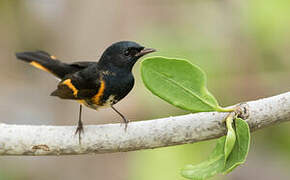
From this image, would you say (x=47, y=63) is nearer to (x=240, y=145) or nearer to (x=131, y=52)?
(x=131, y=52)

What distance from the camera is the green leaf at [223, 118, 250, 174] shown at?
4.44 ft

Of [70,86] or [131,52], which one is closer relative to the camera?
[131,52]

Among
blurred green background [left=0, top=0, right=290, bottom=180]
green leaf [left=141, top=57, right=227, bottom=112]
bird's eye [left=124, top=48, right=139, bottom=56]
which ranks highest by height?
green leaf [left=141, top=57, right=227, bottom=112]

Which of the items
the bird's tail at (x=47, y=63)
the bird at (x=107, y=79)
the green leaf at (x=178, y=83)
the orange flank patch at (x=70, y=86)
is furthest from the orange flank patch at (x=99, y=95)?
the green leaf at (x=178, y=83)

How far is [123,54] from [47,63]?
29.9 inches

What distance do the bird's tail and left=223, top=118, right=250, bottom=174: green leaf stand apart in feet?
5.99

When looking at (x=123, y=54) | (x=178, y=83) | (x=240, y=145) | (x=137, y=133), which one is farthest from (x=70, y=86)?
(x=240, y=145)

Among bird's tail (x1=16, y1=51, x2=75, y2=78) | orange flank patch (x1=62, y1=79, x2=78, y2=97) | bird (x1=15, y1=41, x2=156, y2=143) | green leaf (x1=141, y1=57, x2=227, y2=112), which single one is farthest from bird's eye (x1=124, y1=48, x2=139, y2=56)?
green leaf (x1=141, y1=57, x2=227, y2=112)

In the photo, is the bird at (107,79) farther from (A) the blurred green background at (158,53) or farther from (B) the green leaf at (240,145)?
(B) the green leaf at (240,145)

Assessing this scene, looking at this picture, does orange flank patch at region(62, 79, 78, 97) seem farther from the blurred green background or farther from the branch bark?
the branch bark

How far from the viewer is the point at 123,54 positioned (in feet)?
8.54

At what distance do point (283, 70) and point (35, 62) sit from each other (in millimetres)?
1632

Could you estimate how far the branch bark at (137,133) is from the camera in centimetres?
150

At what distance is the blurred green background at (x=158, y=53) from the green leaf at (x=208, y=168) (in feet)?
4.87
